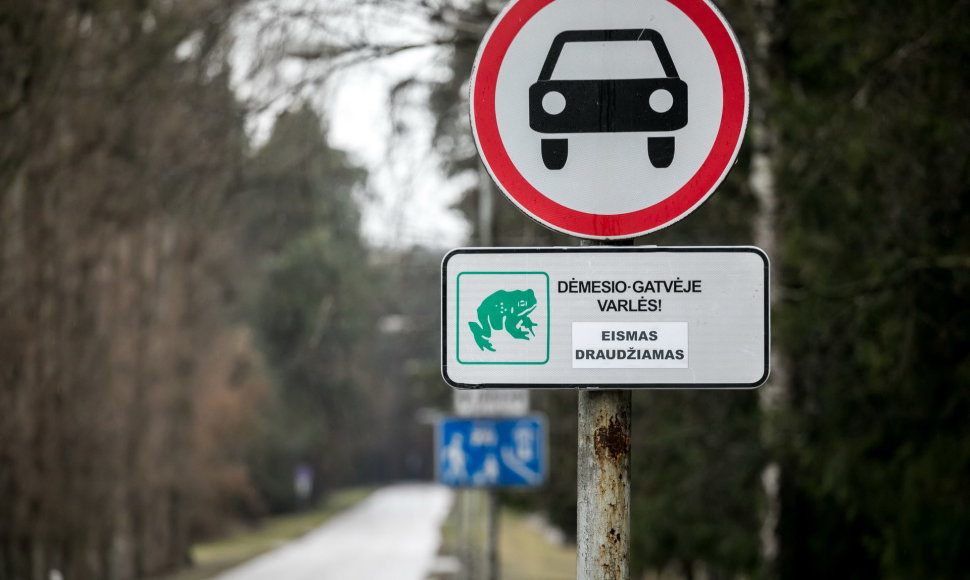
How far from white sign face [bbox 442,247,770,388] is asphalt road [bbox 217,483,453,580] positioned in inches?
909

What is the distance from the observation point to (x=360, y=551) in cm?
3434

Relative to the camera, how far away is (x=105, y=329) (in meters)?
22.6

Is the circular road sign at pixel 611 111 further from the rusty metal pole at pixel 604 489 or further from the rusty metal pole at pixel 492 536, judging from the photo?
the rusty metal pole at pixel 492 536

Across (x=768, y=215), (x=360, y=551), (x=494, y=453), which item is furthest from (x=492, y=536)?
(x=360, y=551)

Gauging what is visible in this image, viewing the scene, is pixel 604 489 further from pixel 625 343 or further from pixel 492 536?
pixel 492 536

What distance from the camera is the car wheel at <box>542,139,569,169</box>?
98.5 inches

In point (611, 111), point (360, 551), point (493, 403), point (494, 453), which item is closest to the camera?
point (611, 111)

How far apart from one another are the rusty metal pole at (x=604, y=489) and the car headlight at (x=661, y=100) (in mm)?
575

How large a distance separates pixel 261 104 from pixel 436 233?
15.6ft

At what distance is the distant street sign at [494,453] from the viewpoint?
11570 mm

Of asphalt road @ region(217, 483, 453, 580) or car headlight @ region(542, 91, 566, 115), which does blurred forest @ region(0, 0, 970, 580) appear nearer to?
car headlight @ region(542, 91, 566, 115)

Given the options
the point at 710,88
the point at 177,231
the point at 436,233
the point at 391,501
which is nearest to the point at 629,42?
the point at 710,88

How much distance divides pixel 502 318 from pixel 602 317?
7.5 inches

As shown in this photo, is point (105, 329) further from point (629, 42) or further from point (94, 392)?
point (629, 42)
